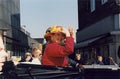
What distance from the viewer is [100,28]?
3706cm

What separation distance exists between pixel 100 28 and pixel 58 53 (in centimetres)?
3178

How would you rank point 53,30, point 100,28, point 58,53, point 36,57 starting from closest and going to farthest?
point 58,53, point 53,30, point 36,57, point 100,28

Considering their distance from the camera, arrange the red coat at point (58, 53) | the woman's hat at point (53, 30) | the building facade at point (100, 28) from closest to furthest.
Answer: the red coat at point (58, 53) → the woman's hat at point (53, 30) → the building facade at point (100, 28)

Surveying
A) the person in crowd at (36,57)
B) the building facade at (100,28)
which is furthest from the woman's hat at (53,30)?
the building facade at (100,28)

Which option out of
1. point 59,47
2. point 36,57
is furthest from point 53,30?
point 36,57

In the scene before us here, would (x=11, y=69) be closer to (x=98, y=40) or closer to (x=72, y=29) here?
(x=72, y=29)

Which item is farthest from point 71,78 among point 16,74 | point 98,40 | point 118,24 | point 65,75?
point 98,40

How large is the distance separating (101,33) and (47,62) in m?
31.2

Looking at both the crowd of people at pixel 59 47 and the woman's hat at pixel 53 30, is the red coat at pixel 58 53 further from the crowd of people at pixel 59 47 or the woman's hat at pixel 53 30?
the woman's hat at pixel 53 30

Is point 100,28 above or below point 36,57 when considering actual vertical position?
above

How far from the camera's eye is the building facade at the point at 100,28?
31628 millimetres

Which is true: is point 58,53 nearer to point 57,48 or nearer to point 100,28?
point 57,48

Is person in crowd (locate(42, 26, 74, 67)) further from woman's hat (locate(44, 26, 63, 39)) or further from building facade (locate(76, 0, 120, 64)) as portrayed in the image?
building facade (locate(76, 0, 120, 64))

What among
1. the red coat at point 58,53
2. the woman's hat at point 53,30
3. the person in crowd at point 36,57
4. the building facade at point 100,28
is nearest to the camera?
the red coat at point 58,53
